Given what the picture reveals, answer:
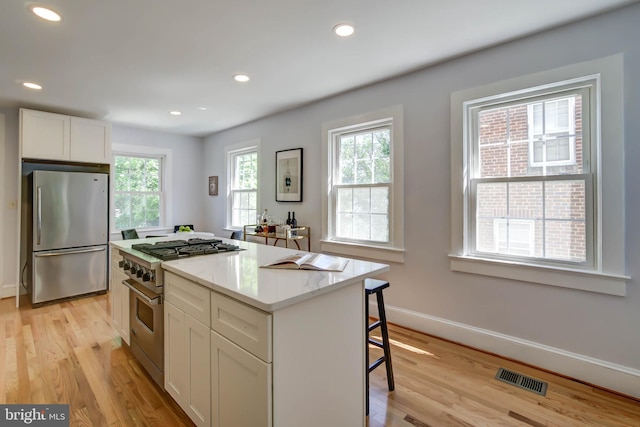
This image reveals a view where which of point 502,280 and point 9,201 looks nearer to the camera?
point 502,280

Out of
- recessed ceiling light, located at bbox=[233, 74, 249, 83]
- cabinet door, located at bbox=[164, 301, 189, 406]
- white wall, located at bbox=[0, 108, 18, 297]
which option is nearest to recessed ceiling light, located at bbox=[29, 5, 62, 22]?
recessed ceiling light, located at bbox=[233, 74, 249, 83]

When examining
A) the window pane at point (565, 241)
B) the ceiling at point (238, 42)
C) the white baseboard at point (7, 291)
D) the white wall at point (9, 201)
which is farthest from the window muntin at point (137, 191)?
the window pane at point (565, 241)

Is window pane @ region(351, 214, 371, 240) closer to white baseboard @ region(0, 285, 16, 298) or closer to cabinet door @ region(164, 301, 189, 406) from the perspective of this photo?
cabinet door @ region(164, 301, 189, 406)

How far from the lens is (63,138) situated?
12.7 feet

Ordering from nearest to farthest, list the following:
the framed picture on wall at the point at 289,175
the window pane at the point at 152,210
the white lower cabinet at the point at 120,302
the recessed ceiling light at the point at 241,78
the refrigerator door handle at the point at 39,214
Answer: the white lower cabinet at the point at 120,302, the recessed ceiling light at the point at 241,78, the refrigerator door handle at the point at 39,214, the framed picture on wall at the point at 289,175, the window pane at the point at 152,210

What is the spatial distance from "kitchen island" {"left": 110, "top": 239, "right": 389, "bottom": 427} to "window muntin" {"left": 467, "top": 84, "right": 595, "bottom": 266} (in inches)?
53.2

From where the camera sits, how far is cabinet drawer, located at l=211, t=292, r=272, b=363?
1.13 m

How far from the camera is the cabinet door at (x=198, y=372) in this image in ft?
4.80

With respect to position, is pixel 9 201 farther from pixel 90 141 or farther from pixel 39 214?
pixel 90 141

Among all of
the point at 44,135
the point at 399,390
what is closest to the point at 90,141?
the point at 44,135

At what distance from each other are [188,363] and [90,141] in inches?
154

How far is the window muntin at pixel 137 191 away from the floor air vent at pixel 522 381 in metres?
5.25

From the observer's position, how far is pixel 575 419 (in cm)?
170

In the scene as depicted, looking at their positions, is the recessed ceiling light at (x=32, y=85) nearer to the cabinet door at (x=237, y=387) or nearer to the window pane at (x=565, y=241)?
the cabinet door at (x=237, y=387)
